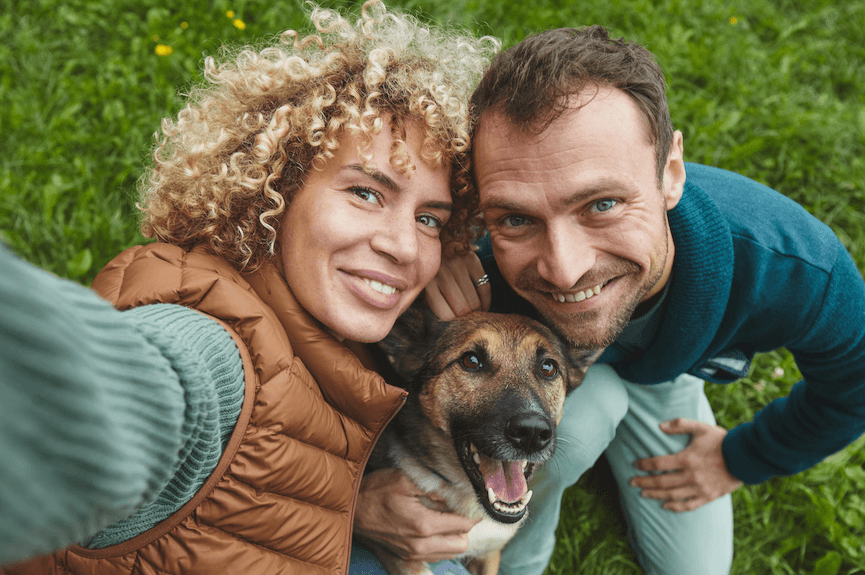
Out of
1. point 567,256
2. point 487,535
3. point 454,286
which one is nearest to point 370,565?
point 487,535

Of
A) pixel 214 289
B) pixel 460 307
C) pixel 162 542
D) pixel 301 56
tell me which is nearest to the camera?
pixel 162 542

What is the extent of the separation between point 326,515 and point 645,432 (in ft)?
6.86

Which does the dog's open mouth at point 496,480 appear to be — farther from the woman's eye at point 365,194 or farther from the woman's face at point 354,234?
the woman's eye at point 365,194

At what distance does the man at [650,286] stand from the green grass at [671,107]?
0.45m

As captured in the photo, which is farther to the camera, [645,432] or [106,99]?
[106,99]

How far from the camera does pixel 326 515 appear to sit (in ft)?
5.65

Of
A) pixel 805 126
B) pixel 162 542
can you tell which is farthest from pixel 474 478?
pixel 805 126

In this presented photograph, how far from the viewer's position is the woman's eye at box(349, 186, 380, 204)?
184cm

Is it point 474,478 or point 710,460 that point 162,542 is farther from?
point 710,460

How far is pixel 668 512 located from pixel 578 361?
122 cm

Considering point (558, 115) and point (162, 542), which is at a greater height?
point (558, 115)

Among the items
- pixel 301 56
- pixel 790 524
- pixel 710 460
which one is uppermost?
pixel 301 56

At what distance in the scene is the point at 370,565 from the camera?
240 cm

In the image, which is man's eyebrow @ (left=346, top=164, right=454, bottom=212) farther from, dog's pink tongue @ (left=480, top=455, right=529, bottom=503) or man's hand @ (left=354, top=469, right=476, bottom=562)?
man's hand @ (left=354, top=469, right=476, bottom=562)
